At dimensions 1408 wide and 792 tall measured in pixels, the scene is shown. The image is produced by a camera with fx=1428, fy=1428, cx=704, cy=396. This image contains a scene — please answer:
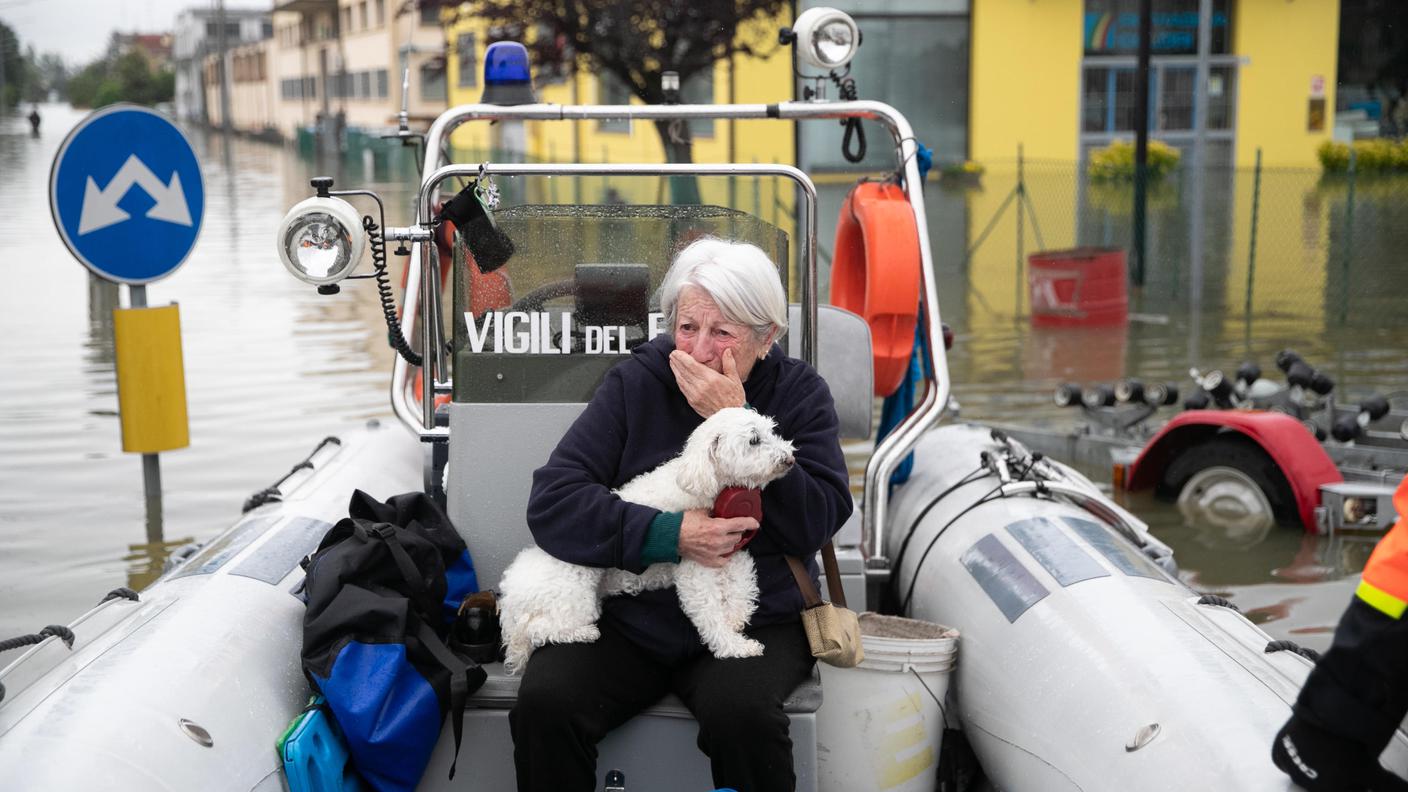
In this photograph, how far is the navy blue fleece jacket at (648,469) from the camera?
329cm

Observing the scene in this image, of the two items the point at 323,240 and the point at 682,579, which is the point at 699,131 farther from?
the point at 682,579

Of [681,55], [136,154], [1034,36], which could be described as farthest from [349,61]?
→ [136,154]

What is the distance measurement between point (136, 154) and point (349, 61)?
46344 mm

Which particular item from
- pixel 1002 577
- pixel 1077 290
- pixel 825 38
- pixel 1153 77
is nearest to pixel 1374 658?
pixel 1002 577

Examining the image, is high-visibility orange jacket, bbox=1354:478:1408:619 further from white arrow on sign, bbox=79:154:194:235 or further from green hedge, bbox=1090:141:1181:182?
green hedge, bbox=1090:141:1181:182

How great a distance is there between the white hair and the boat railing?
52 cm

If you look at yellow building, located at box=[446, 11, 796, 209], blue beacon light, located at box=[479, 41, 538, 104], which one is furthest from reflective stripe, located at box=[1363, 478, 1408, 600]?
yellow building, located at box=[446, 11, 796, 209]

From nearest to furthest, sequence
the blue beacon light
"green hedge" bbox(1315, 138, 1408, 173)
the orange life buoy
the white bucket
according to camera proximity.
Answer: the white bucket → the orange life buoy → the blue beacon light → "green hedge" bbox(1315, 138, 1408, 173)

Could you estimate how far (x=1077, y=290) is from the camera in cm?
1380

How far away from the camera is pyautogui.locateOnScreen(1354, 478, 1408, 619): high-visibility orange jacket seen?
2.20 meters

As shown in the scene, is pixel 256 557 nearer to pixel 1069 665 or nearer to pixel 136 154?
pixel 1069 665

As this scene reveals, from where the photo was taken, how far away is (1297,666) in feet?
10.8

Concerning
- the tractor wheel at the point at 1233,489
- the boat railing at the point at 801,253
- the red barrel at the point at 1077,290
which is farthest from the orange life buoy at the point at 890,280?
the red barrel at the point at 1077,290

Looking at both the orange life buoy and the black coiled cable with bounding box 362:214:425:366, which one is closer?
the black coiled cable with bounding box 362:214:425:366
